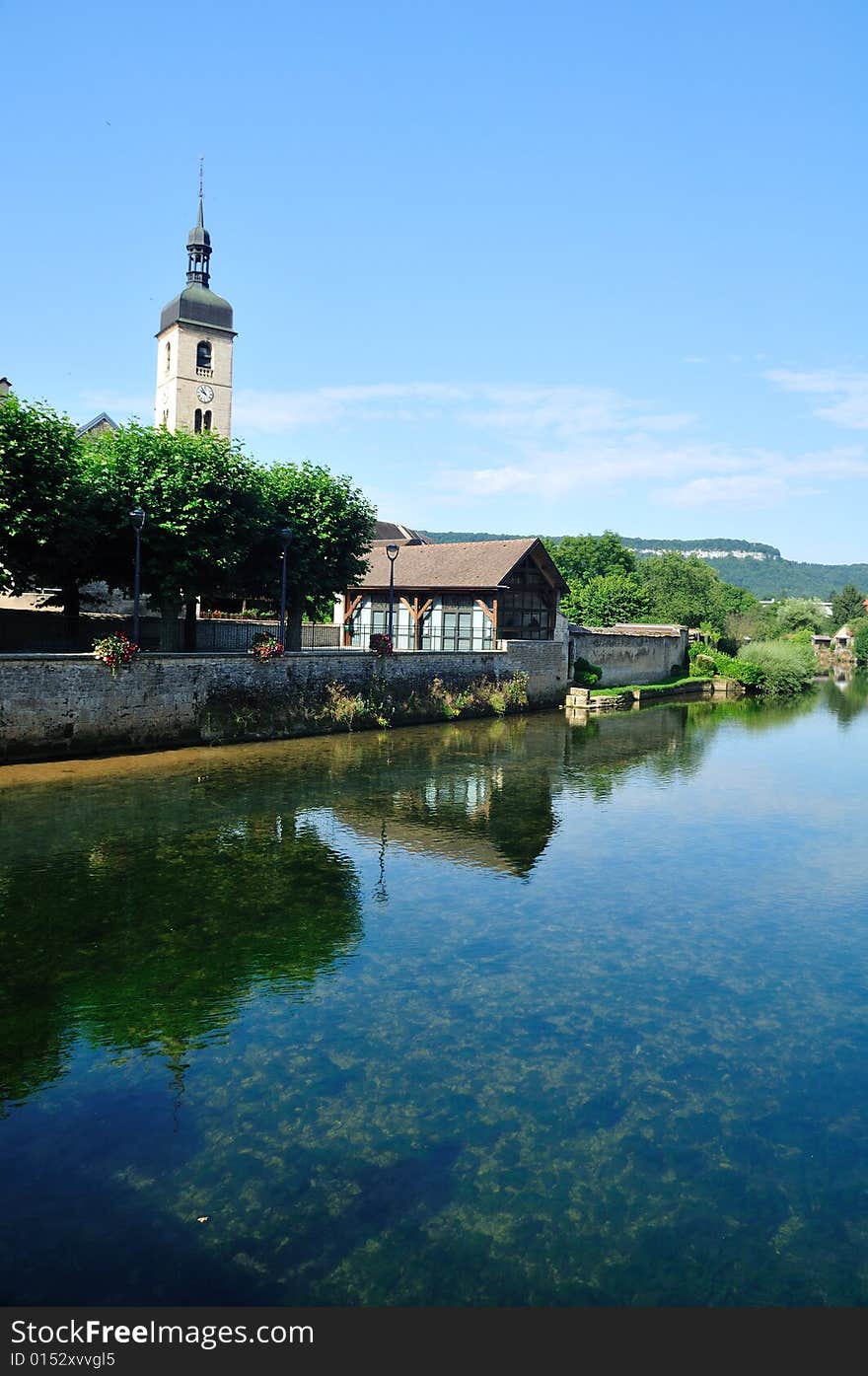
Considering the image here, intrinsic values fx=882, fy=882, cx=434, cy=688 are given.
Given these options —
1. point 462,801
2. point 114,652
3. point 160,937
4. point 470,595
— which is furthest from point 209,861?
point 470,595

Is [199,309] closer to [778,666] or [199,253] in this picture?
[199,253]

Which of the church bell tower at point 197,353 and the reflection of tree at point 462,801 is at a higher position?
the church bell tower at point 197,353

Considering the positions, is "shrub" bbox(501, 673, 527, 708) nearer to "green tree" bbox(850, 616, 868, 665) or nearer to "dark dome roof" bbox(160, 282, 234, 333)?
"dark dome roof" bbox(160, 282, 234, 333)

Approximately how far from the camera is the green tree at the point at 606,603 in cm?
6725

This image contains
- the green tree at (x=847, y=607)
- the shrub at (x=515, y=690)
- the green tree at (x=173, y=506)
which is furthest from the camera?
the green tree at (x=847, y=607)

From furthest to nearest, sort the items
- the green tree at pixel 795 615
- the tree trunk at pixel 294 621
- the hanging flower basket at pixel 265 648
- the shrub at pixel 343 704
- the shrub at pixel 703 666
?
the green tree at pixel 795 615 < the shrub at pixel 703 666 < the tree trunk at pixel 294 621 < the shrub at pixel 343 704 < the hanging flower basket at pixel 265 648

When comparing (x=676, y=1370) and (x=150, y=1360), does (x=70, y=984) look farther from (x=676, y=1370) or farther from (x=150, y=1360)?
(x=676, y=1370)

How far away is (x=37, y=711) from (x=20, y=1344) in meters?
17.7

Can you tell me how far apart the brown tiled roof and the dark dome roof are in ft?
63.8

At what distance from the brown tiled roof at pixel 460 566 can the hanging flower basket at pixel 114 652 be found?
15.2 metres

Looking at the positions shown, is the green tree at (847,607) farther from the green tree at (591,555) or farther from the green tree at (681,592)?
the green tree at (591,555)

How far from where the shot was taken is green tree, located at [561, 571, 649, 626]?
6725cm

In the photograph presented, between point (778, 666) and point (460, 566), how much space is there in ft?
77.1

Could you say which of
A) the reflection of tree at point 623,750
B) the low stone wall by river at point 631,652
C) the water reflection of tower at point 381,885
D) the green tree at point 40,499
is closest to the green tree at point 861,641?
the low stone wall by river at point 631,652
